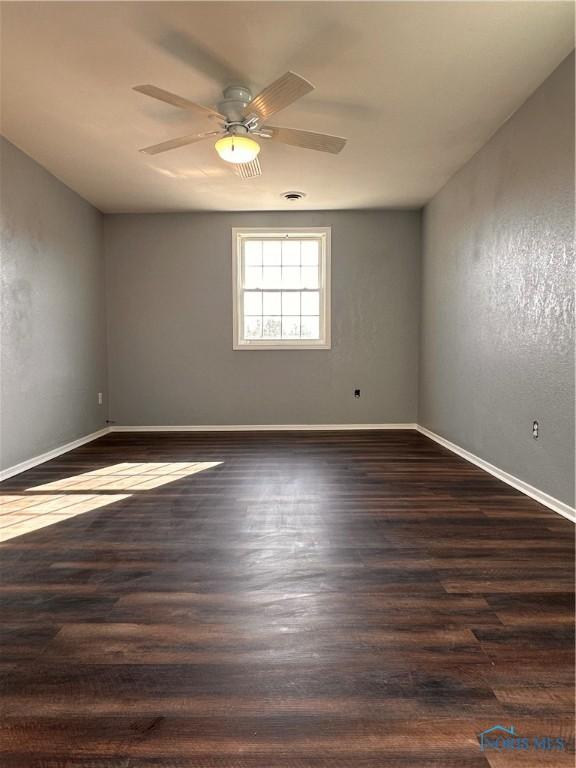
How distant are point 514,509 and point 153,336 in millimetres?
4560

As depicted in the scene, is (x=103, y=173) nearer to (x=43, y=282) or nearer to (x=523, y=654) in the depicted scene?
(x=43, y=282)

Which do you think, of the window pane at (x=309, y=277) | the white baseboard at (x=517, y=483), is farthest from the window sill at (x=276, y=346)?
the white baseboard at (x=517, y=483)

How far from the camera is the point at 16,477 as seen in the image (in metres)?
3.54

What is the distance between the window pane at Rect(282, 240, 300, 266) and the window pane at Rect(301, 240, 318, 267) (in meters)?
0.07

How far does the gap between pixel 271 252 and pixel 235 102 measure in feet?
9.55

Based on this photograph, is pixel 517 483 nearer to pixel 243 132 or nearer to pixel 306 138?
pixel 306 138

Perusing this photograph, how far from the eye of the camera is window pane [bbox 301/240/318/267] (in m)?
5.79

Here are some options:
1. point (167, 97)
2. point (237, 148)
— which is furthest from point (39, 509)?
point (237, 148)

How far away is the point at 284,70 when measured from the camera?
270 centimetres

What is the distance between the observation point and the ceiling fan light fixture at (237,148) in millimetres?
2938

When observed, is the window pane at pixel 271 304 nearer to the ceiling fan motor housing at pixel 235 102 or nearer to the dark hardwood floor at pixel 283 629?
the ceiling fan motor housing at pixel 235 102

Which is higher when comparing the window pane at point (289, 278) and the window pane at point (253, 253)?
the window pane at point (253, 253)

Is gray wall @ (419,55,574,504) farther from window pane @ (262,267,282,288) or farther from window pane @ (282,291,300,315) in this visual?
window pane @ (262,267,282,288)

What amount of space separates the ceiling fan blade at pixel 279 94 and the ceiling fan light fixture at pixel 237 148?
0.20m
